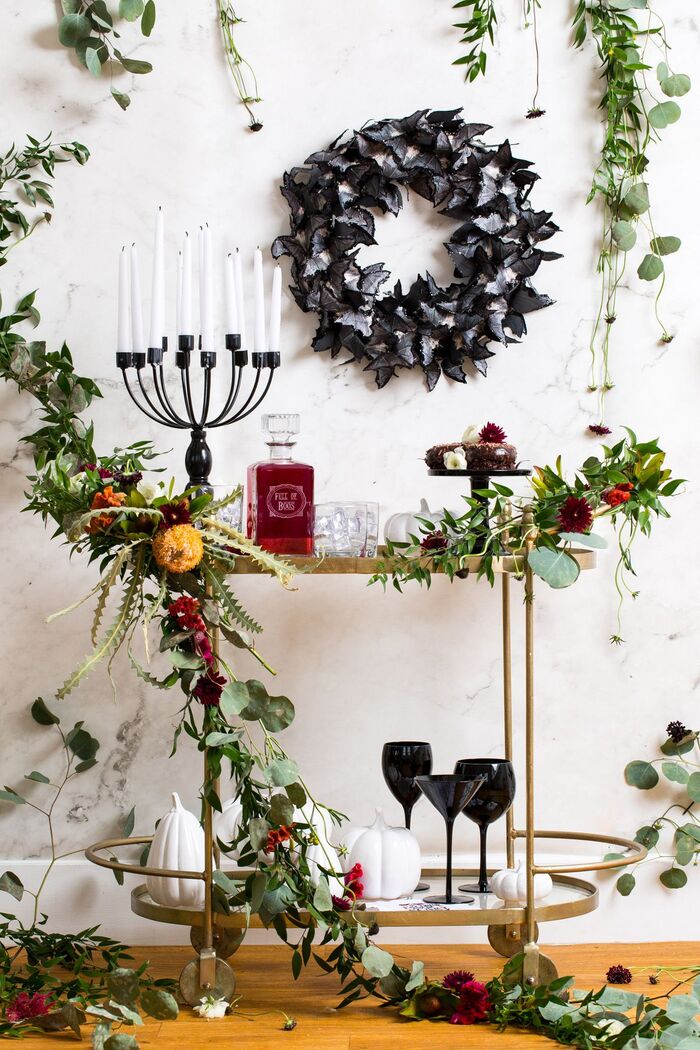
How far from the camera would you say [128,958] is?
5.84 feet

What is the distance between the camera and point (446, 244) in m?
2.01

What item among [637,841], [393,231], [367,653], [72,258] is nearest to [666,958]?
[637,841]

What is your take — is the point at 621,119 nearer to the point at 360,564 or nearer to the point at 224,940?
the point at 360,564

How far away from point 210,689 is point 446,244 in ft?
3.10

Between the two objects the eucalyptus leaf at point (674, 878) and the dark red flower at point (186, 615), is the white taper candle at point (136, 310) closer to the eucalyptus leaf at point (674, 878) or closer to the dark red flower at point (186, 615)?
the dark red flower at point (186, 615)

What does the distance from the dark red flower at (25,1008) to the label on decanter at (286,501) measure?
781 mm

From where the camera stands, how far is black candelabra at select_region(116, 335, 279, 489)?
5.89ft

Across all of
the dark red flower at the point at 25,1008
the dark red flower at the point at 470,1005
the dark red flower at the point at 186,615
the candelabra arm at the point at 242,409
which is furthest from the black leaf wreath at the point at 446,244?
the dark red flower at the point at 25,1008

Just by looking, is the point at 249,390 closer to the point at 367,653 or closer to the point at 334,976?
the point at 367,653

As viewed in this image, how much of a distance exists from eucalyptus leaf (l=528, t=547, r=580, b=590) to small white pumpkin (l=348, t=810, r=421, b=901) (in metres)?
0.48

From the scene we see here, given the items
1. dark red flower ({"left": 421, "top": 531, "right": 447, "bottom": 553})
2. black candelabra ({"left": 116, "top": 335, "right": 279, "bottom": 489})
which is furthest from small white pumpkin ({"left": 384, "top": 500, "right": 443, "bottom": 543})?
black candelabra ({"left": 116, "top": 335, "right": 279, "bottom": 489})

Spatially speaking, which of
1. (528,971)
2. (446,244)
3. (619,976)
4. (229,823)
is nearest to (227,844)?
(229,823)

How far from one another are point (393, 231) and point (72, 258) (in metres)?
0.59

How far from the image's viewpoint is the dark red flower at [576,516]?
1590mm
